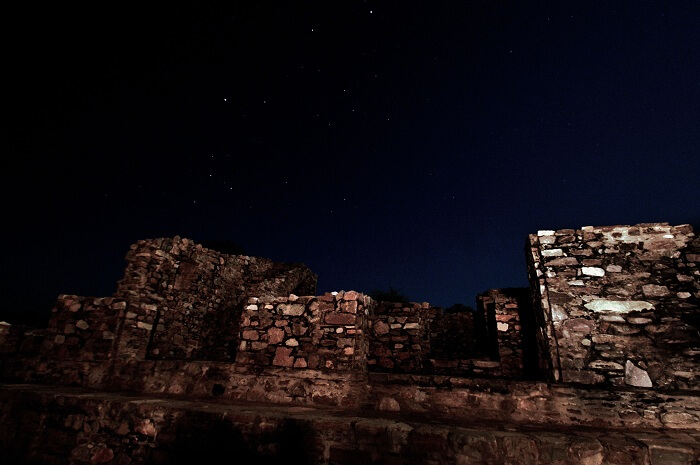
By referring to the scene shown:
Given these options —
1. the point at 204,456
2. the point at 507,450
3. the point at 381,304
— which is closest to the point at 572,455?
the point at 507,450

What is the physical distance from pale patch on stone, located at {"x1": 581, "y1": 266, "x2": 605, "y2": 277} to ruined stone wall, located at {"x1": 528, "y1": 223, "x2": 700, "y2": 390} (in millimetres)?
13

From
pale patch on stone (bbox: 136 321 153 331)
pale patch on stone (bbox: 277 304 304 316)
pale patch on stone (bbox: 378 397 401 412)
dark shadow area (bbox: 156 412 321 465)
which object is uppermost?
pale patch on stone (bbox: 277 304 304 316)

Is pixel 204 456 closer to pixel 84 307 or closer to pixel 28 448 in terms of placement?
pixel 28 448

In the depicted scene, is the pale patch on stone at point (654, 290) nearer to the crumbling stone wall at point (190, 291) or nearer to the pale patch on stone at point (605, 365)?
the pale patch on stone at point (605, 365)

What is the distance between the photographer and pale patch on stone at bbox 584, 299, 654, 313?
4.62 m

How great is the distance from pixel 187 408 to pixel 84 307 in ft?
16.1

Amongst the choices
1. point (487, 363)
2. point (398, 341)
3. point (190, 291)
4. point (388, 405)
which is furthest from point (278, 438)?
point (190, 291)

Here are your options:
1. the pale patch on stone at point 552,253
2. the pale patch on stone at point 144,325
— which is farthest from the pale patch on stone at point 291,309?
the pale patch on stone at point 552,253

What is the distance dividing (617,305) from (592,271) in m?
0.58

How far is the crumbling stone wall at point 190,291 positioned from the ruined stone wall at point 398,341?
5.62 metres

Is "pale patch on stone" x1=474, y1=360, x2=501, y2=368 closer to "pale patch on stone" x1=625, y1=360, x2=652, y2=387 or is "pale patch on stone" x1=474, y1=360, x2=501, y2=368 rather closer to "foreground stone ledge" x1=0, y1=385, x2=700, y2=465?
"pale patch on stone" x1=625, y1=360, x2=652, y2=387

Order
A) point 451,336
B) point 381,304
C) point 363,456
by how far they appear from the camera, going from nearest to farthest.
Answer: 1. point 363,456
2. point 381,304
3. point 451,336

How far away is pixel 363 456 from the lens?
349 centimetres

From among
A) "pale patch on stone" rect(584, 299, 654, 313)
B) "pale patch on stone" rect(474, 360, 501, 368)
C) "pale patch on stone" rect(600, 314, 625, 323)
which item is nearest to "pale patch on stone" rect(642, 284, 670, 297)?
"pale patch on stone" rect(584, 299, 654, 313)
